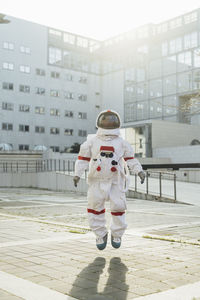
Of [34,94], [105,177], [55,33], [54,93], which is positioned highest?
[55,33]

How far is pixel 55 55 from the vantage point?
56.7 meters

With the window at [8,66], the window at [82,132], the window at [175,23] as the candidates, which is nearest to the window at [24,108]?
the window at [8,66]

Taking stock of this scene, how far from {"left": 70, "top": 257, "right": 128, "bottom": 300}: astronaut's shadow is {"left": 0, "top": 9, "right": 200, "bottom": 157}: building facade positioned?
43381 millimetres

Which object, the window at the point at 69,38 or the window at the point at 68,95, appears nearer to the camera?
the window at the point at 69,38

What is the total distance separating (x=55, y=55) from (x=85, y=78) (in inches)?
232

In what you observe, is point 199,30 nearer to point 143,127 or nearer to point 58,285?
point 143,127

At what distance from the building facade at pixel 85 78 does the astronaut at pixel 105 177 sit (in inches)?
1665

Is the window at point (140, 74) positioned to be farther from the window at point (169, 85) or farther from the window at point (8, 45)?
the window at point (8, 45)

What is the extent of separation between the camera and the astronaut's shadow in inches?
125

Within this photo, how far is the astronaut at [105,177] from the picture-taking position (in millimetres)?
4871

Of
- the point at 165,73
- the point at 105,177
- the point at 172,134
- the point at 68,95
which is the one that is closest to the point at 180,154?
the point at 172,134

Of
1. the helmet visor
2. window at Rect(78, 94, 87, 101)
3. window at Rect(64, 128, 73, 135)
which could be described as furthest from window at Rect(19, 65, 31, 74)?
the helmet visor

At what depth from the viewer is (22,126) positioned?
53.4 meters

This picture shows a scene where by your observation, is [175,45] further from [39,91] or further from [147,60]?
[39,91]
